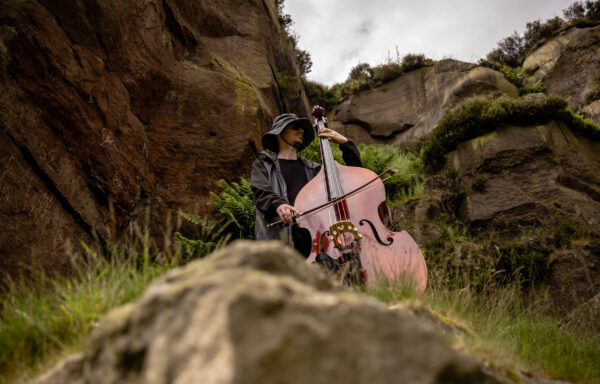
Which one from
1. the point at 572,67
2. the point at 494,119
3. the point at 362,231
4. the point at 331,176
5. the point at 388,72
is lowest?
the point at 362,231

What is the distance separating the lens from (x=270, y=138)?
15.9 ft

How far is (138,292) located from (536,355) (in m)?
2.38

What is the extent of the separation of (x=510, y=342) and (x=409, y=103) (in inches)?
400

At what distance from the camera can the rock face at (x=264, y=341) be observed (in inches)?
37.2

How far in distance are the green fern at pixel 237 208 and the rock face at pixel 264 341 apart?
3839 millimetres

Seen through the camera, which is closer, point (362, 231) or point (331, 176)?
point (362, 231)

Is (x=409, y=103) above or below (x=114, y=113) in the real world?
above

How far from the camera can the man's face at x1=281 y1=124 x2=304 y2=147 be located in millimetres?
4852

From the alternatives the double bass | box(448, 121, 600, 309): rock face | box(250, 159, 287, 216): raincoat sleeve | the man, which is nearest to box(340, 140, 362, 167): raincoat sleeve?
the man

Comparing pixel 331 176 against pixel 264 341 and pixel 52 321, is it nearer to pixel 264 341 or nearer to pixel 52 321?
pixel 52 321

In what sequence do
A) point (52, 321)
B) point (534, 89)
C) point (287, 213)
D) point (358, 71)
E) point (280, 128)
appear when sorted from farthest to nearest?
point (358, 71), point (534, 89), point (280, 128), point (287, 213), point (52, 321)

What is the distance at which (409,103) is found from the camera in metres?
11.9

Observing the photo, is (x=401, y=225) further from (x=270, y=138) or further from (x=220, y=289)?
(x=220, y=289)

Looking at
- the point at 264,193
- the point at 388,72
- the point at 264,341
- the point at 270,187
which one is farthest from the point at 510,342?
the point at 388,72
